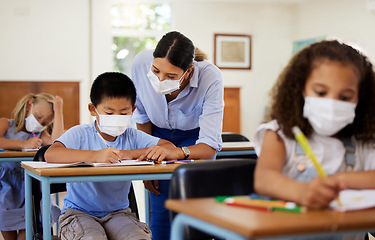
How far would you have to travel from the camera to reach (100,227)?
2010mm

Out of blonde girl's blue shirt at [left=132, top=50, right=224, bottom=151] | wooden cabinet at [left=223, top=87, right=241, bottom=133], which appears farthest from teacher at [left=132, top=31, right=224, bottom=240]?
wooden cabinet at [left=223, top=87, right=241, bottom=133]

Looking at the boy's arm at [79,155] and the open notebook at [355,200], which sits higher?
the open notebook at [355,200]

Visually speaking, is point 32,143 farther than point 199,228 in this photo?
Yes

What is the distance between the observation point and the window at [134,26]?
27.0ft

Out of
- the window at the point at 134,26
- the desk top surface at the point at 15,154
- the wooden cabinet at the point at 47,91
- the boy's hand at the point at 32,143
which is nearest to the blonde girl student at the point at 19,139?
the boy's hand at the point at 32,143

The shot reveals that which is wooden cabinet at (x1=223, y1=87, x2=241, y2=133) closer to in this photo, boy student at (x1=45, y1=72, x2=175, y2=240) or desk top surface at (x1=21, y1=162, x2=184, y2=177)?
boy student at (x1=45, y1=72, x2=175, y2=240)

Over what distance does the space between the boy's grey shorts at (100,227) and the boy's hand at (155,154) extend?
242 millimetres

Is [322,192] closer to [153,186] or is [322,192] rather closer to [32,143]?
[153,186]

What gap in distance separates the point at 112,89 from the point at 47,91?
531 centimetres

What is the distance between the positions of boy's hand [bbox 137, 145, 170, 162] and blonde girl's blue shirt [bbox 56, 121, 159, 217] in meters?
0.15

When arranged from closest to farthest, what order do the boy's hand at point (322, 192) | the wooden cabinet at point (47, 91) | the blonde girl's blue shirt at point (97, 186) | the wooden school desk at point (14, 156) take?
the boy's hand at point (322, 192)
the blonde girl's blue shirt at point (97, 186)
the wooden school desk at point (14, 156)
the wooden cabinet at point (47, 91)

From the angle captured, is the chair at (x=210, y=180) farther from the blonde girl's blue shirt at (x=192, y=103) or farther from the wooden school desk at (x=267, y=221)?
the blonde girl's blue shirt at (x=192, y=103)

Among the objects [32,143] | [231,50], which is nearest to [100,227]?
[32,143]

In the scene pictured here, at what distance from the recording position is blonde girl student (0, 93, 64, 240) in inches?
127
